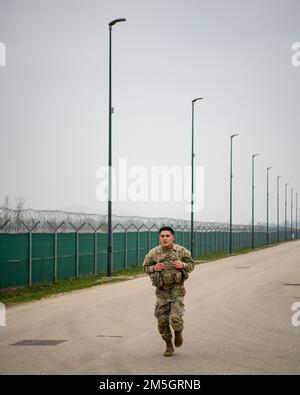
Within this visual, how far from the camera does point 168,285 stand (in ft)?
31.2

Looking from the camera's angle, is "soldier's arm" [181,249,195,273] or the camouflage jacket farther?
"soldier's arm" [181,249,195,273]

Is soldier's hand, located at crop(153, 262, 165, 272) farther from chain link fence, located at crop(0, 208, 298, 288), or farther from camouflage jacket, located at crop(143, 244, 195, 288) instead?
chain link fence, located at crop(0, 208, 298, 288)

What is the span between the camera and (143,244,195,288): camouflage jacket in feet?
31.1

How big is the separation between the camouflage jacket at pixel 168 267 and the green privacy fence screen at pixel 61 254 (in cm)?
1128

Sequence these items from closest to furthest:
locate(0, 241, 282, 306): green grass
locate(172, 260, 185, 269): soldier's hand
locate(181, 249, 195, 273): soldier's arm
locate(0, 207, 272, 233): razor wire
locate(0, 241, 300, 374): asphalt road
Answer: locate(0, 241, 300, 374): asphalt road, locate(172, 260, 185, 269): soldier's hand, locate(181, 249, 195, 273): soldier's arm, locate(0, 241, 282, 306): green grass, locate(0, 207, 272, 233): razor wire

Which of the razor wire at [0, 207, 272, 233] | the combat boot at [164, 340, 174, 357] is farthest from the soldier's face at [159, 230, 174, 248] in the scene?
the razor wire at [0, 207, 272, 233]

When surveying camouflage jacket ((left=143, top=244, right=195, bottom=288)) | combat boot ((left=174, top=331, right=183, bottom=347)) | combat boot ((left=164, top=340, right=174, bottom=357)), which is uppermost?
camouflage jacket ((left=143, top=244, right=195, bottom=288))

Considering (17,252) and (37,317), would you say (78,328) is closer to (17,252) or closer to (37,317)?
(37,317)

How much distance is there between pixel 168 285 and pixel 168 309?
34 centimetres

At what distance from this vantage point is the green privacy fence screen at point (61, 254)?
20828 mm

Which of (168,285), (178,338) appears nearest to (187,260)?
(168,285)

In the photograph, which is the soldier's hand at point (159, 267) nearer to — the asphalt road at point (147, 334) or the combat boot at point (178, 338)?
the combat boot at point (178, 338)

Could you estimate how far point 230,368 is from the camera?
336 inches

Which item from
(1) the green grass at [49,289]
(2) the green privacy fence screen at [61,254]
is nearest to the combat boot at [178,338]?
(1) the green grass at [49,289]
